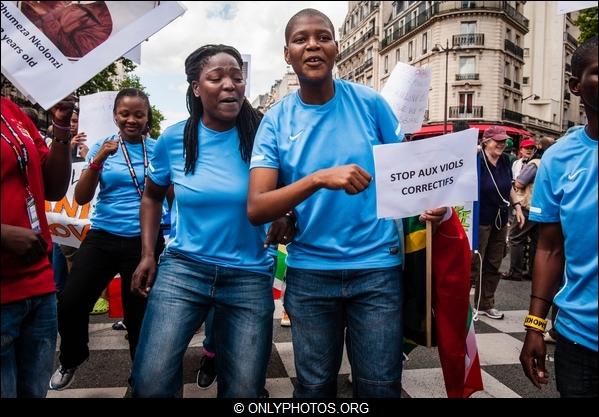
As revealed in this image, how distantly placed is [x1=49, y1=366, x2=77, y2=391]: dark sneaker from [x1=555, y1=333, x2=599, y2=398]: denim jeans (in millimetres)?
2729

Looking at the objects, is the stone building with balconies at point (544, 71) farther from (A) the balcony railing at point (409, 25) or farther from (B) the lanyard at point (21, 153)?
(B) the lanyard at point (21, 153)

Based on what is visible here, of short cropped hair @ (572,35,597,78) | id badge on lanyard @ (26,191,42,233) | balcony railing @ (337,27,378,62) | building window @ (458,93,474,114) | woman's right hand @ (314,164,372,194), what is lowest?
id badge on lanyard @ (26,191,42,233)

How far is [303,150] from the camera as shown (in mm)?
1828

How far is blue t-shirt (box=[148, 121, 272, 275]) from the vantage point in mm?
2029

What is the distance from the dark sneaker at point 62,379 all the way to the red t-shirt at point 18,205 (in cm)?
179

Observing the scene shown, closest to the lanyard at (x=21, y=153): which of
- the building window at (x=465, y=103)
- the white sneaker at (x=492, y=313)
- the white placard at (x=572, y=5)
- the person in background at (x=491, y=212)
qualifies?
the white placard at (x=572, y=5)

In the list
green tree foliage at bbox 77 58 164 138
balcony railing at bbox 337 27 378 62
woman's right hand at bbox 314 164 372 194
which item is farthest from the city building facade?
woman's right hand at bbox 314 164 372 194

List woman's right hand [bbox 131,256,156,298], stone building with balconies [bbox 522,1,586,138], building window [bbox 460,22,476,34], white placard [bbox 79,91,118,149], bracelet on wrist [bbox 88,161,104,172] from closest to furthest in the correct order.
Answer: woman's right hand [bbox 131,256,156,298], bracelet on wrist [bbox 88,161,104,172], white placard [bbox 79,91,118,149], building window [bbox 460,22,476,34], stone building with balconies [bbox 522,1,586,138]

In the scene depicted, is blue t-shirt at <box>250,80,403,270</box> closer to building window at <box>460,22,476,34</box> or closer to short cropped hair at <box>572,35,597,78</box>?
short cropped hair at <box>572,35,597,78</box>

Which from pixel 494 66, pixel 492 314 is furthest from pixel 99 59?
pixel 494 66

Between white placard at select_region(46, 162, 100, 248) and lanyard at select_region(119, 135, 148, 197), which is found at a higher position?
lanyard at select_region(119, 135, 148, 197)

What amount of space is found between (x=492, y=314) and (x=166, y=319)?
385 cm

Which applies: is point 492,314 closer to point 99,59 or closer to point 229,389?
point 229,389

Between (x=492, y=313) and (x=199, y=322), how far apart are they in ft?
12.1
